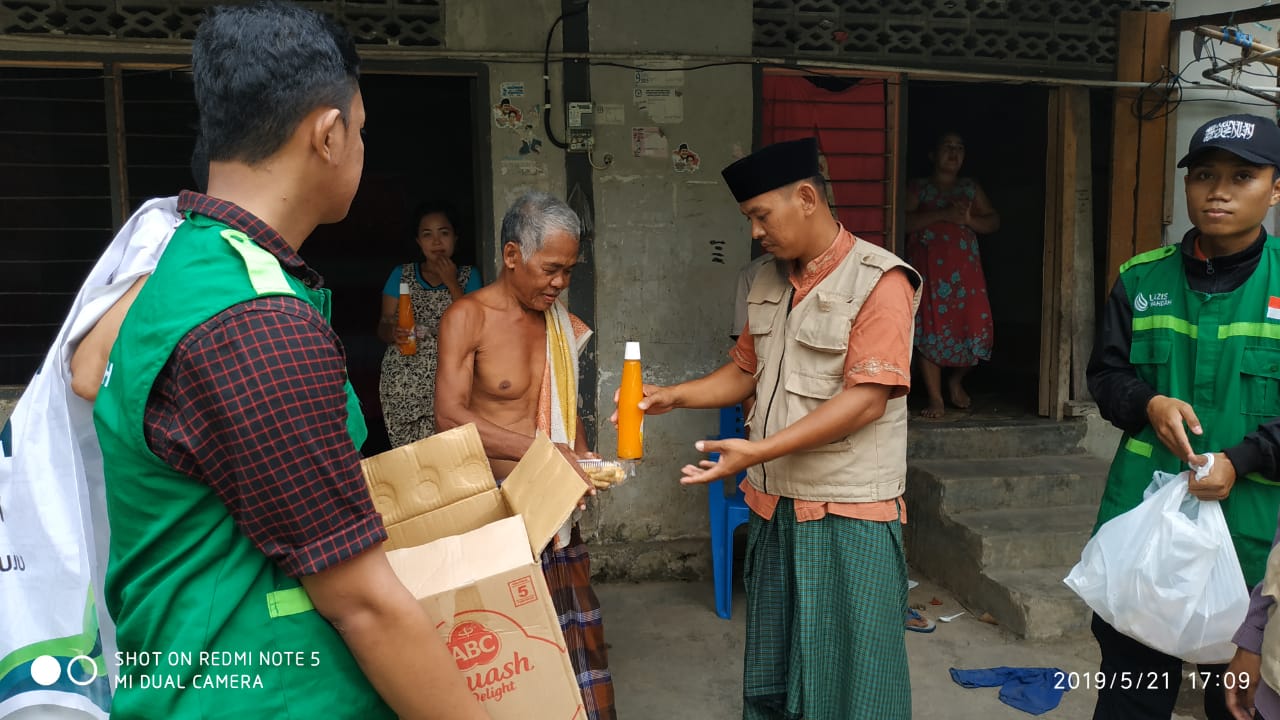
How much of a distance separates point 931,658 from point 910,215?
309 cm

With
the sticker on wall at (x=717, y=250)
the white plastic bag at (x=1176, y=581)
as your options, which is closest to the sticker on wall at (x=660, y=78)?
the sticker on wall at (x=717, y=250)

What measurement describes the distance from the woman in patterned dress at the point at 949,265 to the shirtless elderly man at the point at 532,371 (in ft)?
11.8

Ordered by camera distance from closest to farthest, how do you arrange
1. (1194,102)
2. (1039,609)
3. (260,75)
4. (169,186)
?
(260,75)
(1039,609)
(1194,102)
(169,186)

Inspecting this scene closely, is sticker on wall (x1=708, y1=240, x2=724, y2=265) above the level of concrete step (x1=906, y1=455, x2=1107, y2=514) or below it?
above

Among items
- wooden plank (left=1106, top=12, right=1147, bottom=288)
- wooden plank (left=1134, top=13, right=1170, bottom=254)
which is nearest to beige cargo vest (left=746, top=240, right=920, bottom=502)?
wooden plank (left=1106, top=12, right=1147, bottom=288)

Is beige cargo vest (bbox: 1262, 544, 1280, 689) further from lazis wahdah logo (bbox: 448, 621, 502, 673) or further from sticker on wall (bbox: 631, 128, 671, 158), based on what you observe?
Answer: sticker on wall (bbox: 631, 128, 671, 158)

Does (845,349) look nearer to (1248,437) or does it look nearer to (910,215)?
(1248,437)

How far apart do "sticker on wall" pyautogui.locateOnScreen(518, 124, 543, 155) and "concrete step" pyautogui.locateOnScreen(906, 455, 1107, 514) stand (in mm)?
2818

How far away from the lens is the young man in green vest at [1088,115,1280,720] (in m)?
2.33

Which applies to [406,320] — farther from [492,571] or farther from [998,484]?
[998,484]

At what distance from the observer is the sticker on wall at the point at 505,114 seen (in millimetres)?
4539

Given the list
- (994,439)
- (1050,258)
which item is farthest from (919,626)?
(1050,258)

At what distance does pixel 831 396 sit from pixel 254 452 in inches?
71.7

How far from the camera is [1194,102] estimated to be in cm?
527
